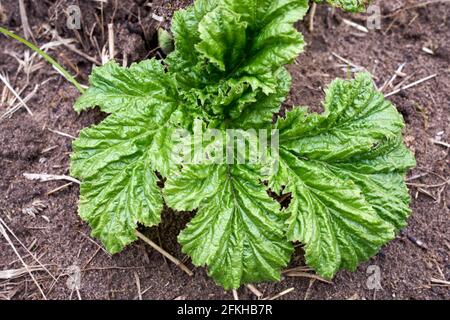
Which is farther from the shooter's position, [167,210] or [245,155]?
[167,210]

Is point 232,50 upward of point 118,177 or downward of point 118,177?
upward

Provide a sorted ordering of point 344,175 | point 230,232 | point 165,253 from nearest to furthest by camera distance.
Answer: point 230,232
point 344,175
point 165,253

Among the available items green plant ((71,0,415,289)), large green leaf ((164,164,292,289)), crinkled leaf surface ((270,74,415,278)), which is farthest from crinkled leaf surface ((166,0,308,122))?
large green leaf ((164,164,292,289))

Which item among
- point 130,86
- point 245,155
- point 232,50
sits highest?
point 232,50

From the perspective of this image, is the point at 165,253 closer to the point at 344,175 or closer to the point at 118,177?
the point at 118,177

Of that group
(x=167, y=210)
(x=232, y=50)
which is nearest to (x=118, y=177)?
(x=167, y=210)

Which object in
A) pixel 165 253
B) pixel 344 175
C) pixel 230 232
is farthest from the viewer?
pixel 165 253

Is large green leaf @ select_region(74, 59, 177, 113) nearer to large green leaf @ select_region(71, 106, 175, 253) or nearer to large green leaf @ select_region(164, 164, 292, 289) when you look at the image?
large green leaf @ select_region(71, 106, 175, 253)

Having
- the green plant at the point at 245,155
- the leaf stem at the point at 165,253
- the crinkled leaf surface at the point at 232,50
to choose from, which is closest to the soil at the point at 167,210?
the leaf stem at the point at 165,253
